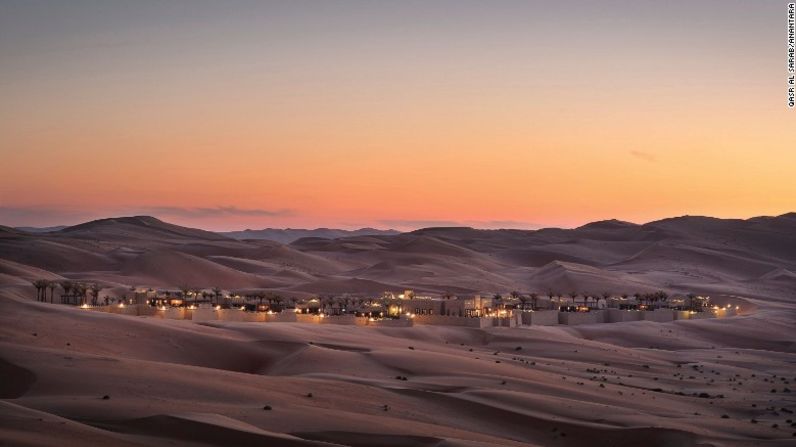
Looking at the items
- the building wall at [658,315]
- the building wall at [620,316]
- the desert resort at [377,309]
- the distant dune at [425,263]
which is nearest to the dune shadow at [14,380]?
the desert resort at [377,309]

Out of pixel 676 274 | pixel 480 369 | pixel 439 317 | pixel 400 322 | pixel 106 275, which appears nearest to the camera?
pixel 480 369

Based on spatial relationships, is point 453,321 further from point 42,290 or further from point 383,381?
point 383,381

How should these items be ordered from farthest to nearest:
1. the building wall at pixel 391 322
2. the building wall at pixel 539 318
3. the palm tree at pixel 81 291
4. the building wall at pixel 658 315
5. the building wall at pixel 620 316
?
the building wall at pixel 658 315, the building wall at pixel 620 316, the building wall at pixel 539 318, the palm tree at pixel 81 291, the building wall at pixel 391 322

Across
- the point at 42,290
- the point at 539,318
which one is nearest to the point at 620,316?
the point at 539,318

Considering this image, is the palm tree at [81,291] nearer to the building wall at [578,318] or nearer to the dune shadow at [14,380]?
the building wall at [578,318]

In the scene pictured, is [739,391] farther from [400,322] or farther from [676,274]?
[676,274]

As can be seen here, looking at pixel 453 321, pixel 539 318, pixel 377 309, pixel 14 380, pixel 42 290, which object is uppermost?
pixel 42 290

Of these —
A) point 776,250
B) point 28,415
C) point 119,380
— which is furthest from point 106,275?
point 776,250

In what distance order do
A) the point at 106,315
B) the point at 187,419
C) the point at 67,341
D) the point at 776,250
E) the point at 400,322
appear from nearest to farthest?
the point at 187,419 < the point at 67,341 < the point at 106,315 < the point at 400,322 < the point at 776,250
